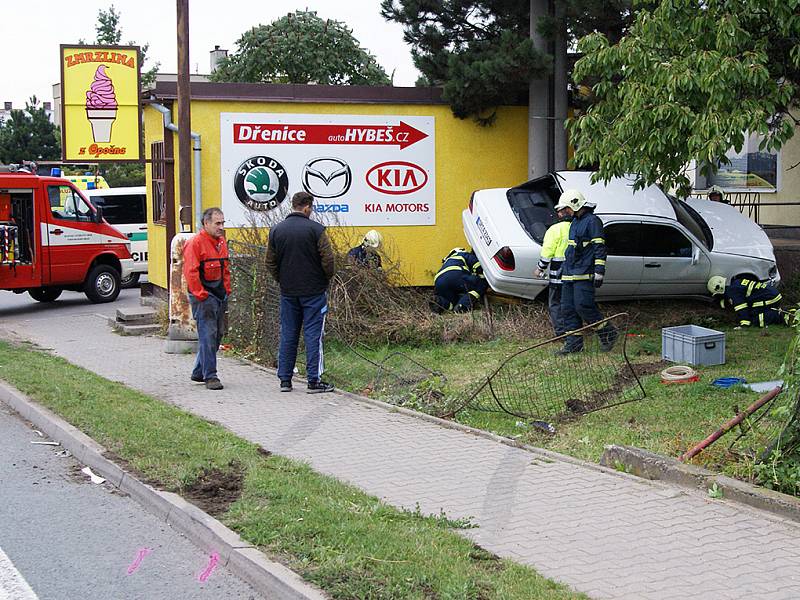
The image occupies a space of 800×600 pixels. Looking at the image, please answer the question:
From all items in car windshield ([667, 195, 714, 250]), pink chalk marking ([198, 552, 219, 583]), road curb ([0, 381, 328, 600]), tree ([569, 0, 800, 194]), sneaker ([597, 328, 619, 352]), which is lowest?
pink chalk marking ([198, 552, 219, 583])

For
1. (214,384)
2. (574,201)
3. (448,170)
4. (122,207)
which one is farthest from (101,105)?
(122,207)

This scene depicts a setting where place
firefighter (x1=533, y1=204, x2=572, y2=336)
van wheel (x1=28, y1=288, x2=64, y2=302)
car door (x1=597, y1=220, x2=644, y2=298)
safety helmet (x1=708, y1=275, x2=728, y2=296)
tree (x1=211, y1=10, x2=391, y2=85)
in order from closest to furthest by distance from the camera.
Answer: firefighter (x1=533, y1=204, x2=572, y2=336)
car door (x1=597, y1=220, x2=644, y2=298)
safety helmet (x1=708, y1=275, x2=728, y2=296)
van wheel (x1=28, y1=288, x2=64, y2=302)
tree (x1=211, y1=10, x2=391, y2=85)

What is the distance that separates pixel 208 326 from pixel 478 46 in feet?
26.1

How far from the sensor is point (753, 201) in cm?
2127

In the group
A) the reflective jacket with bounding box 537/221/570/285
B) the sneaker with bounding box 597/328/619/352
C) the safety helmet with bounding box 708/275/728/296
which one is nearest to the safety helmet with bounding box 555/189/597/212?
the reflective jacket with bounding box 537/221/570/285

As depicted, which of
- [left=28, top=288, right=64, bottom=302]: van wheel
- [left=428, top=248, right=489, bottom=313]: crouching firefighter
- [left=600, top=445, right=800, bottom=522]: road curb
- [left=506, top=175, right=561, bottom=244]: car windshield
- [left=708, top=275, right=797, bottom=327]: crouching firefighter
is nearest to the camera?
[left=600, top=445, right=800, bottom=522]: road curb

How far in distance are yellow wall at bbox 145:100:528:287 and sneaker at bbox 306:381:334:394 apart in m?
6.43

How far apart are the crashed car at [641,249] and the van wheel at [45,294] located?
1122cm

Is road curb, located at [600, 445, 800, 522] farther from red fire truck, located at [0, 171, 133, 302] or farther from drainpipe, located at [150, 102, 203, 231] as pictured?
red fire truck, located at [0, 171, 133, 302]

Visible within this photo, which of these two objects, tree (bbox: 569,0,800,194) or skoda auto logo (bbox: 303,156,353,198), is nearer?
tree (bbox: 569,0,800,194)

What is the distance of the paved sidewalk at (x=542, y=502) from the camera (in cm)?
512

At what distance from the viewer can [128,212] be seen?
24.7m

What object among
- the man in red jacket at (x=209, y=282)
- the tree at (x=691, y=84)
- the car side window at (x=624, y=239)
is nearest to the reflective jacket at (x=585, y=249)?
the tree at (x=691, y=84)

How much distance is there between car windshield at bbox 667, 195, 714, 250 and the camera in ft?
44.9
